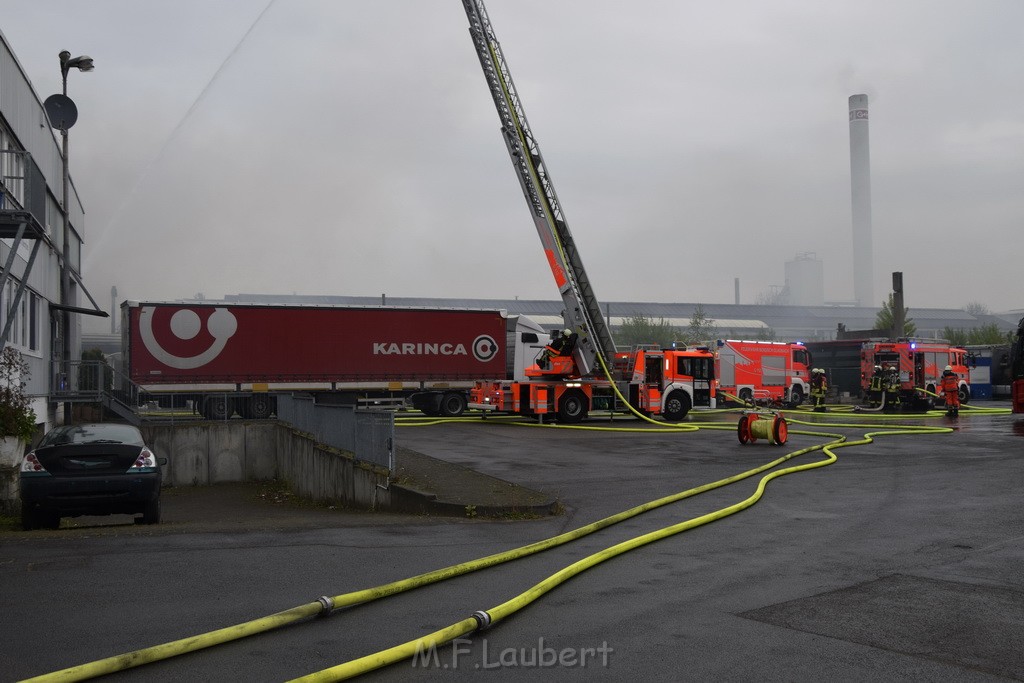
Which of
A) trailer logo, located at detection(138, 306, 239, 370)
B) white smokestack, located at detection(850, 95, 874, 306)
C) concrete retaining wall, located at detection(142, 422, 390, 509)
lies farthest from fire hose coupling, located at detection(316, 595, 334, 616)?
white smokestack, located at detection(850, 95, 874, 306)

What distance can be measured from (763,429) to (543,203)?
1133cm

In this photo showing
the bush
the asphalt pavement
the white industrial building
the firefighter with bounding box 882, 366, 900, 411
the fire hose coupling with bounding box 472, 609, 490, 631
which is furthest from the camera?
the firefighter with bounding box 882, 366, 900, 411

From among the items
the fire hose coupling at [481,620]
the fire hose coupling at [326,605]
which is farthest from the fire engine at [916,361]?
the fire hose coupling at [326,605]

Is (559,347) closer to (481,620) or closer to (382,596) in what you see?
(382,596)

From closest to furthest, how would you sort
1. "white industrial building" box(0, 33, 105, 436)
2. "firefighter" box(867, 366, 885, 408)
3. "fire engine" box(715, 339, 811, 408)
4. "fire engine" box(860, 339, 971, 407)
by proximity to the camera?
"white industrial building" box(0, 33, 105, 436) → "firefighter" box(867, 366, 885, 408) → "fire engine" box(715, 339, 811, 408) → "fire engine" box(860, 339, 971, 407)

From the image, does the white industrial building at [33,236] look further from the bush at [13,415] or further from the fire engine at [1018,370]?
the fire engine at [1018,370]

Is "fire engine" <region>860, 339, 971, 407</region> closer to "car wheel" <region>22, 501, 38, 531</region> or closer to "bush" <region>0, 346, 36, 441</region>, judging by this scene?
"bush" <region>0, 346, 36, 441</region>

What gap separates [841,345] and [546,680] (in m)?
45.7

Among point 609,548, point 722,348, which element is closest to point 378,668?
point 609,548

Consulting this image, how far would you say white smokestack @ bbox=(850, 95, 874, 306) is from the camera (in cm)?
13275

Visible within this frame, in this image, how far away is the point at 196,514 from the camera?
15758mm

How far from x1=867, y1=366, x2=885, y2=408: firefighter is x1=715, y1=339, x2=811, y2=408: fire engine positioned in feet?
10.4

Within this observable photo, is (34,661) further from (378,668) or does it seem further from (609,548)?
(609,548)

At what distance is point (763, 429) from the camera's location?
20.0 meters
